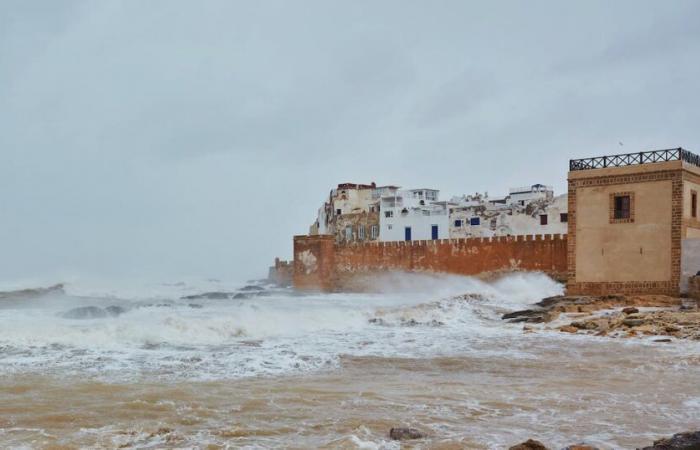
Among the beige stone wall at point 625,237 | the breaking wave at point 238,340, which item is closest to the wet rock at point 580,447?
the breaking wave at point 238,340

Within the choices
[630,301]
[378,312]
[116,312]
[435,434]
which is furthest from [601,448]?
[116,312]

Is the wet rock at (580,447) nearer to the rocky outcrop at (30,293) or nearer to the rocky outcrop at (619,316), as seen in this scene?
the rocky outcrop at (619,316)

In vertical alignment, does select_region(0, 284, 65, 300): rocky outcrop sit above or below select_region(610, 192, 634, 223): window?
below

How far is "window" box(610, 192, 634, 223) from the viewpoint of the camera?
20047mm

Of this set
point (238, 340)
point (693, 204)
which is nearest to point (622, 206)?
point (693, 204)

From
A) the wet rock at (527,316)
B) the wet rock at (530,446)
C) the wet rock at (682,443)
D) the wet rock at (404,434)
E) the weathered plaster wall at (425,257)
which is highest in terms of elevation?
the weathered plaster wall at (425,257)

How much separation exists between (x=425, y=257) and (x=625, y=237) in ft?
32.9

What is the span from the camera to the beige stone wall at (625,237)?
19.5m

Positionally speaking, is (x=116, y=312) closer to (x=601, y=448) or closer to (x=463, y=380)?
(x=463, y=380)

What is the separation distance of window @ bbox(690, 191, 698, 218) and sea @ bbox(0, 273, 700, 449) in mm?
8564

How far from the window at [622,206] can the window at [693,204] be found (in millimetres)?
1741

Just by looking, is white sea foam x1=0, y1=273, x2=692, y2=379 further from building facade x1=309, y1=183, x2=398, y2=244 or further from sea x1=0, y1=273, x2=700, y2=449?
building facade x1=309, y1=183, x2=398, y2=244

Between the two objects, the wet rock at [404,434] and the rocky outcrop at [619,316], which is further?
the rocky outcrop at [619,316]

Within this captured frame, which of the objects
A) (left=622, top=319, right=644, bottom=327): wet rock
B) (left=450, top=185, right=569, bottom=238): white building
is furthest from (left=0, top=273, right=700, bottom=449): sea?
(left=450, top=185, right=569, bottom=238): white building
